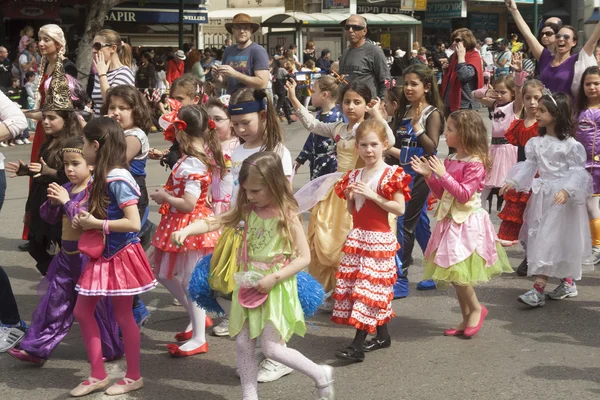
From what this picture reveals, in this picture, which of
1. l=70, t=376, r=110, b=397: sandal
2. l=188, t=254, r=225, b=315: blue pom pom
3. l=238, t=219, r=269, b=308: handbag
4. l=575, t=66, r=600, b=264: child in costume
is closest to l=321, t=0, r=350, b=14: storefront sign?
l=575, t=66, r=600, b=264: child in costume

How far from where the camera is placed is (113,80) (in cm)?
697

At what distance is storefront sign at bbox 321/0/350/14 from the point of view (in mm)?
36500

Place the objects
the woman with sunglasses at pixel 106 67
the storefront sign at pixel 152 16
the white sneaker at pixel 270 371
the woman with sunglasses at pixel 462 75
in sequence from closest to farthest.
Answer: the white sneaker at pixel 270 371
the woman with sunglasses at pixel 106 67
the woman with sunglasses at pixel 462 75
the storefront sign at pixel 152 16

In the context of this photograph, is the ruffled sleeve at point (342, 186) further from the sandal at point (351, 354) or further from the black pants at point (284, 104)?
the black pants at point (284, 104)

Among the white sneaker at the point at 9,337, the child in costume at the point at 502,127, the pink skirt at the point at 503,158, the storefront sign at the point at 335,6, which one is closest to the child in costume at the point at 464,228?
the white sneaker at the point at 9,337

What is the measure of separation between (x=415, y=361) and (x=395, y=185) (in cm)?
104

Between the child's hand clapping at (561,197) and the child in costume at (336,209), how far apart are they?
1353 mm

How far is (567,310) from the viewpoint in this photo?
20.5ft

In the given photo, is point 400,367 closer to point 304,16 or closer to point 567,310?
point 567,310

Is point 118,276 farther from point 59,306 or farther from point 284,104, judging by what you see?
point 284,104

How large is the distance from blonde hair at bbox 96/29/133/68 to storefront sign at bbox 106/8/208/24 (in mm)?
21272

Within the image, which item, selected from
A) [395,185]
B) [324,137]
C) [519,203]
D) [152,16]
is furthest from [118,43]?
[152,16]

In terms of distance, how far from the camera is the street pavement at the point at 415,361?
187 inches

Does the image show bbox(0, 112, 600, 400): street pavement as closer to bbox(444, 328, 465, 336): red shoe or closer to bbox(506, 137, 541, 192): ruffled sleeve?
bbox(444, 328, 465, 336): red shoe
